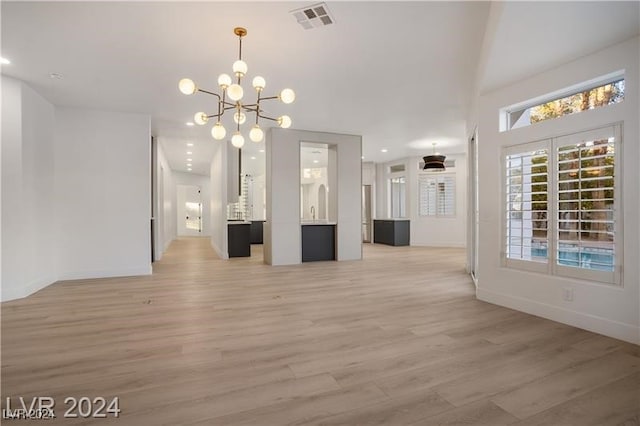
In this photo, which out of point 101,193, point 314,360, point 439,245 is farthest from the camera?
point 439,245

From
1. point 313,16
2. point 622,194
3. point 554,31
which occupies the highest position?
point 313,16

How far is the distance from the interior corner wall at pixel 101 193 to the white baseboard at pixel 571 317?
608cm

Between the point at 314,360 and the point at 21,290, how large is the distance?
4.69 m

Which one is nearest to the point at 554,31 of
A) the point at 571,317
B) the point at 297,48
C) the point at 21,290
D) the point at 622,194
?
the point at 622,194

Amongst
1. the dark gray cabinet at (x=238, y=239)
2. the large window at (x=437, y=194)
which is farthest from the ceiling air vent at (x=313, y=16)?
the large window at (x=437, y=194)

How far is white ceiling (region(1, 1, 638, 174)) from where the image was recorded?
2947 millimetres

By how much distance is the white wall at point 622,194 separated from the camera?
2984 mm

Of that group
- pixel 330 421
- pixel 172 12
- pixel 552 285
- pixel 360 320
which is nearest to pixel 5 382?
pixel 330 421

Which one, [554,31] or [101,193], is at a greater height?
[554,31]

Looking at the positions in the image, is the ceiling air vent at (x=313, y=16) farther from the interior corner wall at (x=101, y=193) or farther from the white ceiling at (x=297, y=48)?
the interior corner wall at (x=101, y=193)

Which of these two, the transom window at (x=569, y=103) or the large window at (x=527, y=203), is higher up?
the transom window at (x=569, y=103)

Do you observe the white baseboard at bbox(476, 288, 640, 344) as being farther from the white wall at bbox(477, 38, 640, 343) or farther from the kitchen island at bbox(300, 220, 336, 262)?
the kitchen island at bbox(300, 220, 336, 262)

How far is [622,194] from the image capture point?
3.04 metres

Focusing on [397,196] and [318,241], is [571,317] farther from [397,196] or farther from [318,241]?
[397,196]
